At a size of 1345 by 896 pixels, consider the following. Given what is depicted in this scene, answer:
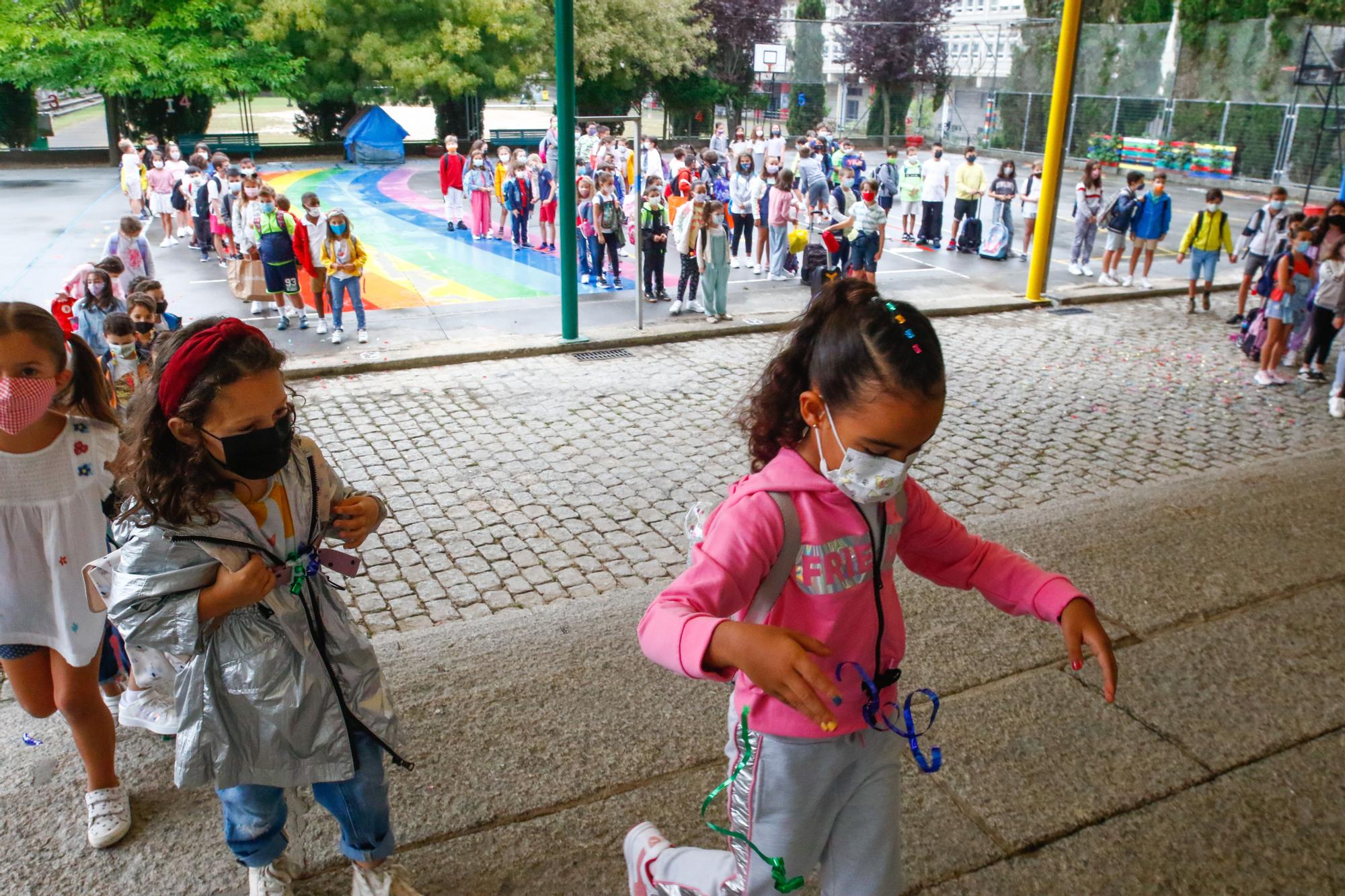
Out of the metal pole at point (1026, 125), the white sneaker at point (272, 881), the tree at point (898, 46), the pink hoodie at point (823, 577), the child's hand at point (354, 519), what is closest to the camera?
the pink hoodie at point (823, 577)

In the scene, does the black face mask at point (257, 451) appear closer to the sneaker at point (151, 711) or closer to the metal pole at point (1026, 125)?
the sneaker at point (151, 711)

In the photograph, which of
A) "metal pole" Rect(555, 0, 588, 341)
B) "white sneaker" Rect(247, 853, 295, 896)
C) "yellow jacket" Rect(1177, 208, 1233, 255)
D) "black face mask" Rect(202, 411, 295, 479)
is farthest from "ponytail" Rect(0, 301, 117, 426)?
"yellow jacket" Rect(1177, 208, 1233, 255)

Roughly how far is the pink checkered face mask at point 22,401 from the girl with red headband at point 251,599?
0.53 metres

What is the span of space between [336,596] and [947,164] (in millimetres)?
18418

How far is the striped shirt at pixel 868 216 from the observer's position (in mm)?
13477

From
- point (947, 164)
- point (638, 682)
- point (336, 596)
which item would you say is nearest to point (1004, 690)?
point (638, 682)

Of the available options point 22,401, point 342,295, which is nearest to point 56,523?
point 22,401

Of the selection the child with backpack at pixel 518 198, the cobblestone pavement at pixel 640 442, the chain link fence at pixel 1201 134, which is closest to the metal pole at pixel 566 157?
the cobblestone pavement at pixel 640 442

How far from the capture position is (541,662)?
4160 mm

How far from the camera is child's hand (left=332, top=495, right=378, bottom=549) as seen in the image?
8.27 ft

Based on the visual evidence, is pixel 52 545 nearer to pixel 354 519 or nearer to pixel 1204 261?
pixel 354 519

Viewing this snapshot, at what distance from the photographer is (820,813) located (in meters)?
2.23

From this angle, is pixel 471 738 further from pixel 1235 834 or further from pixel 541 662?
pixel 1235 834

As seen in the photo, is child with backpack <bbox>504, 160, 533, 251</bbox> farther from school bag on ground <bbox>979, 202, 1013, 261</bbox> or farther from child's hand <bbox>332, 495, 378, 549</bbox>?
child's hand <bbox>332, 495, 378, 549</bbox>
